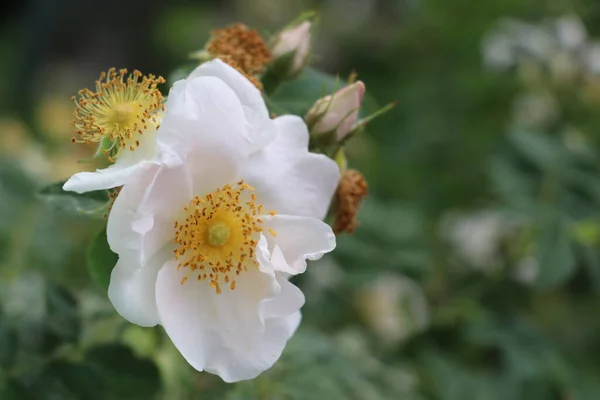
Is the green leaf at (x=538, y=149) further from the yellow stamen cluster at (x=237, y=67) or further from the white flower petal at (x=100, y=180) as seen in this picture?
the white flower petal at (x=100, y=180)

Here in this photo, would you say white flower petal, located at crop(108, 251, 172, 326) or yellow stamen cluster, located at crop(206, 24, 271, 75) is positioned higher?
yellow stamen cluster, located at crop(206, 24, 271, 75)

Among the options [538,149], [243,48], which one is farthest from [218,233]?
[538,149]

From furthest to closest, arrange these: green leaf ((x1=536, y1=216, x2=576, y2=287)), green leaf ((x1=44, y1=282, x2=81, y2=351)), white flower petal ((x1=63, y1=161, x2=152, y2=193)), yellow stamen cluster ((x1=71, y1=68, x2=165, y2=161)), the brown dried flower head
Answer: green leaf ((x1=536, y1=216, x2=576, y2=287)) → green leaf ((x1=44, y1=282, x2=81, y2=351)) → the brown dried flower head → yellow stamen cluster ((x1=71, y1=68, x2=165, y2=161)) → white flower petal ((x1=63, y1=161, x2=152, y2=193))

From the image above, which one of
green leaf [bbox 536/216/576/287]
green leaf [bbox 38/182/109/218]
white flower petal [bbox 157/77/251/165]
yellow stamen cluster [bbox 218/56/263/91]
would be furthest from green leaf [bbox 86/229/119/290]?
green leaf [bbox 536/216/576/287]

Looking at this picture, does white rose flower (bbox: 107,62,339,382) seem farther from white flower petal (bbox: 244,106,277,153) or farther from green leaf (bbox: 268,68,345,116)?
green leaf (bbox: 268,68,345,116)

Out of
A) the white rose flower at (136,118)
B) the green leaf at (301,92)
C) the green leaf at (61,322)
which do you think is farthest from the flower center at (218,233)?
the green leaf at (61,322)

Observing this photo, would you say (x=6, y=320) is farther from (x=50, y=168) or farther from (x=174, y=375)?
(x=50, y=168)

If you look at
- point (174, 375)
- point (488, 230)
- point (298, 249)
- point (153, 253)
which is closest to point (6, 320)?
point (174, 375)
